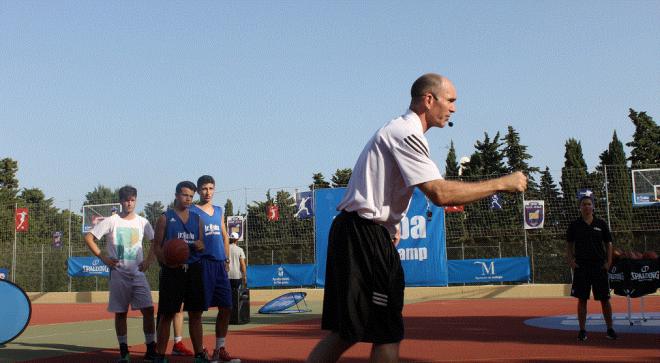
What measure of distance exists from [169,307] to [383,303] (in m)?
3.97

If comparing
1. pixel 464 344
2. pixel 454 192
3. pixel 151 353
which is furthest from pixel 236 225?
pixel 454 192

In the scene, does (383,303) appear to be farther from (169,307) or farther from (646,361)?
(646,361)

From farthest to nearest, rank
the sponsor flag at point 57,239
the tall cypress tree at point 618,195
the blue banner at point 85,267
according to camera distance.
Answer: the sponsor flag at point 57,239 → the blue banner at point 85,267 → the tall cypress tree at point 618,195

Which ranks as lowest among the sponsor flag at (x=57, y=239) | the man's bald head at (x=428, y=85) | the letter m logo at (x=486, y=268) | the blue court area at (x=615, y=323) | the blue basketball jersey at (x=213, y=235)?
the blue court area at (x=615, y=323)

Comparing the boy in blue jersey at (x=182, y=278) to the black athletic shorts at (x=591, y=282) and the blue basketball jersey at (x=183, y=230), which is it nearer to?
the blue basketball jersey at (x=183, y=230)

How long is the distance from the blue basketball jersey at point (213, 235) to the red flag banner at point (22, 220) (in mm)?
23369

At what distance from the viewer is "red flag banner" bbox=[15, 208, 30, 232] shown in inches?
1116

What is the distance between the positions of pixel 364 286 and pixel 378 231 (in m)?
0.27

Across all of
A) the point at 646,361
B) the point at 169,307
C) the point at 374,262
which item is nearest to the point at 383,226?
the point at 374,262

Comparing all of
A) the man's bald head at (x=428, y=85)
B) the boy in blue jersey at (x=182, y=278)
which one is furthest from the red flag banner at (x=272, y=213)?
the man's bald head at (x=428, y=85)

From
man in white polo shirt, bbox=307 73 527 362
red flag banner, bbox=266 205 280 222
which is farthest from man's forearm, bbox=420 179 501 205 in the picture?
red flag banner, bbox=266 205 280 222

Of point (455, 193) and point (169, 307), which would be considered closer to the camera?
point (455, 193)

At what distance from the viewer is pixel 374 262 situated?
130 inches

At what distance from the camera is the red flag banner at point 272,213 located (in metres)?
25.3
